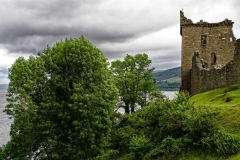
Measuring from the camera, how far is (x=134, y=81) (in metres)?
64.2

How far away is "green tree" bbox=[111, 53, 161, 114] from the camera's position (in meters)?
63.8

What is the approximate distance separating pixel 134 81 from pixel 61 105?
98.8 ft

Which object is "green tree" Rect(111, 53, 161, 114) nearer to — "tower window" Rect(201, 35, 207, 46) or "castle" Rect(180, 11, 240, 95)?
"castle" Rect(180, 11, 240, 95)

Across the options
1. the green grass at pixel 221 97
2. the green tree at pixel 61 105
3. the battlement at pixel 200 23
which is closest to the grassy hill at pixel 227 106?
the green grass at pixel 221 97

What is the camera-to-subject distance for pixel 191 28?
6006cm

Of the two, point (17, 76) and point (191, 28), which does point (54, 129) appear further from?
point (191, 28)

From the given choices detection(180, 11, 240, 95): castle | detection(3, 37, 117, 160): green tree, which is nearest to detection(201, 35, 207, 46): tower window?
detection(180, 11, 240, 95): castle

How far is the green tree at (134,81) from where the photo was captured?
209 ft

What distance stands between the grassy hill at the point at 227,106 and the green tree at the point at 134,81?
68.0 ft

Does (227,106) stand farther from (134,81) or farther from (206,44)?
(134,81)

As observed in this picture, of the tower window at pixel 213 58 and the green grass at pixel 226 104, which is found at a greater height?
the tower window at pixel 213 58

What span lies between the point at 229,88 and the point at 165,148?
1654 cm

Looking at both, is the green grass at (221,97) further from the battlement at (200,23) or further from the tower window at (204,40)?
the battlement at (200,23)

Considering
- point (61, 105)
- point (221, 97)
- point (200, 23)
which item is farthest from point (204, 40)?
point (61, 105)
